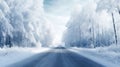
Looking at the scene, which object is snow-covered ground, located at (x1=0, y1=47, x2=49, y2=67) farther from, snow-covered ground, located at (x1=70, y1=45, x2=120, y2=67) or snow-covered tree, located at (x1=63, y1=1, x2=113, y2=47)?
snow-covered tree, located at (x1=63, y1=1, x2=113, y2=47)

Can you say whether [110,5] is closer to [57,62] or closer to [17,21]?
[17,21]

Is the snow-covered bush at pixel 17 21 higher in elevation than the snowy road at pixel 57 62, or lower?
higher

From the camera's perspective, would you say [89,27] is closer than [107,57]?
No

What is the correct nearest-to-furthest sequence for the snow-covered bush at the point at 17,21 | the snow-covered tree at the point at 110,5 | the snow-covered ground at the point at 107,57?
the snow-covered ground at the point at 107,57 < the snow-covered tree at the point at 110,5 < the snow-covered bush at the point at 17,21

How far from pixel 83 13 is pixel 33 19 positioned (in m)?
27.3

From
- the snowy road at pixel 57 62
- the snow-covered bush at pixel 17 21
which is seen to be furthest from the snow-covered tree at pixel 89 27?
the snowy road at pixel 57 62

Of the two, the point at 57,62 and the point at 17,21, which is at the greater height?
the point at 17,21

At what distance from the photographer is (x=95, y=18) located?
77.0m

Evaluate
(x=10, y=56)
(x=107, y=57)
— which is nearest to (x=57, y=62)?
(x=107, y=57)

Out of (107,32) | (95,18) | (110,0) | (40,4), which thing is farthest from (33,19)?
(107,32)

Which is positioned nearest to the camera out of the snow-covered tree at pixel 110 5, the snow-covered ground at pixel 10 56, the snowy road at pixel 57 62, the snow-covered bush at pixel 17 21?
the snowy road at pixel 57 62

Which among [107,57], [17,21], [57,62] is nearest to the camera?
[57,62]

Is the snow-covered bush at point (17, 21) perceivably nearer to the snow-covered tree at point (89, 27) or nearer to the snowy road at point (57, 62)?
the snow-covered tree at point (89, 27)

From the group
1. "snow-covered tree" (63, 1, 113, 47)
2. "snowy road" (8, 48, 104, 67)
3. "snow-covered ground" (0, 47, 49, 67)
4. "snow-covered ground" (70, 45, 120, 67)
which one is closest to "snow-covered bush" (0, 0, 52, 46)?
"snow-covered ground" (0, 47, 49, 67)
